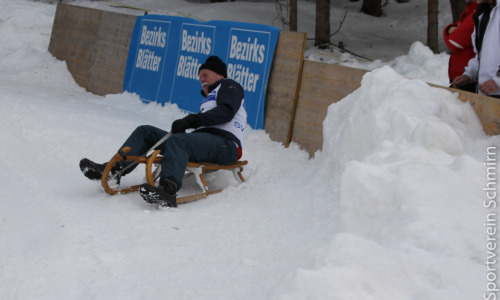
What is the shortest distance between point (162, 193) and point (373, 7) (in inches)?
622

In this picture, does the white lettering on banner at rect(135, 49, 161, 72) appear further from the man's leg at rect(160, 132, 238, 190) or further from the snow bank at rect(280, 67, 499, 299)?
the snow bank at rect(280, 67, 499, 299)

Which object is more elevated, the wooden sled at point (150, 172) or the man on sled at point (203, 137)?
the man on sled at point (203, 137)

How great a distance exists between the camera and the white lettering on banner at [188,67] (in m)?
9.38

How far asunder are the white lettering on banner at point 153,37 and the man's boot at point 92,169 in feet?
16.4

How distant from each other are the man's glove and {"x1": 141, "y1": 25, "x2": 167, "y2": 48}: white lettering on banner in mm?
4782

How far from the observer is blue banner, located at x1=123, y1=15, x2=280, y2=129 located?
8211 mm

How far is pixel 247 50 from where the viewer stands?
843 centimetres

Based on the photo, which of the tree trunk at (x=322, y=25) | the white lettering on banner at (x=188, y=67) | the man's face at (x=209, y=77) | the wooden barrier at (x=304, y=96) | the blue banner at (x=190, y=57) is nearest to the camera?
the wooden barrier at (x=304, y=96)

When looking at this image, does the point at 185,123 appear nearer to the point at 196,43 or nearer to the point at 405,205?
the point at 405,205

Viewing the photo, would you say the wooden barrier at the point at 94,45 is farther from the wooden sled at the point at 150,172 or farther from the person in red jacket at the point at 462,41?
the person in red jacket at the point at 462,41

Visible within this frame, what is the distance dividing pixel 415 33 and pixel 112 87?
9617 millimetres

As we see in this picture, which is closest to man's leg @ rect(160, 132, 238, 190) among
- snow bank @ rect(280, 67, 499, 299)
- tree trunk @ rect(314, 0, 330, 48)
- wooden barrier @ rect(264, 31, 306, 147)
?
snow bank @ rect(280, 67, 499, 299)

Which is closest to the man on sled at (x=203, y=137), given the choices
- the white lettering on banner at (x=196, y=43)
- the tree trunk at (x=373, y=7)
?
the white lettering on banner at (x=196, y=43)

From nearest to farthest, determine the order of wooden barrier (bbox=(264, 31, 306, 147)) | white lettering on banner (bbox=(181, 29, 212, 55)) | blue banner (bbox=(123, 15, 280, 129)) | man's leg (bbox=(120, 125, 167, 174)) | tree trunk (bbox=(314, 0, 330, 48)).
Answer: man's leg (bbox=(120, 125, 167, 174))
wooden barrier (bbox=(264, 31, 306, 147))
blue banner (bbox=(123, 15, 280, 129))
white lettering on banner (bbox=(181, 29, 212, 55))
tree trunk (bbox=(314, 0, 330, 48))
